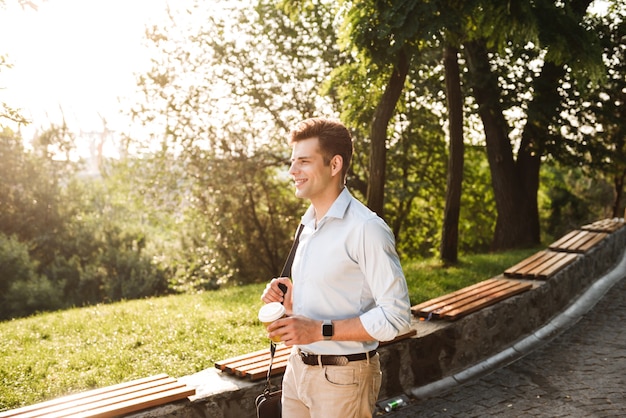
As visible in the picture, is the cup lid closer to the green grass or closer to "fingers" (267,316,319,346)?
"fingers" (267,316,319,346)

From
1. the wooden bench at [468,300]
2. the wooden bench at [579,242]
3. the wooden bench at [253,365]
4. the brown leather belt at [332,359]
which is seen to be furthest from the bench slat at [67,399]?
the wooden bench at [579,242]

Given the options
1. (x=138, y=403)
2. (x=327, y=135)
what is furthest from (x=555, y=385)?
(x=327, y=135)

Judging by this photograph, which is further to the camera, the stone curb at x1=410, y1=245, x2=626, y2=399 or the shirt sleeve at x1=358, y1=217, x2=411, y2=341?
the stone curb at x1=410, y1=245, x2=626, y2=399

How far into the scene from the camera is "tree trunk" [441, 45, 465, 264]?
11.3 m

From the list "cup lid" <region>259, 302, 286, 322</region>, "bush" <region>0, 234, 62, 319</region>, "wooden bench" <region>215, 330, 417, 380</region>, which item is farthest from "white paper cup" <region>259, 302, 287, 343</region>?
"bush" <region>0, 234, 62, 319</region>

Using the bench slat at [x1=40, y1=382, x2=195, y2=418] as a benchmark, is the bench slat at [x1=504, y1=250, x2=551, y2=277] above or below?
above

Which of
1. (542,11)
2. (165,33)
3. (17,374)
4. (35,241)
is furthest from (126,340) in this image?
(35,241)

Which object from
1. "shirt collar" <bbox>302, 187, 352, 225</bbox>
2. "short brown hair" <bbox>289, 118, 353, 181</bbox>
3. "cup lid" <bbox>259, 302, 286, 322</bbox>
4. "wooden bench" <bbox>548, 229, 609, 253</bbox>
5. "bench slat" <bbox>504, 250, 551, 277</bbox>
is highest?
"short brown hair" <bbox>289, 118, 353, 181</bbox>

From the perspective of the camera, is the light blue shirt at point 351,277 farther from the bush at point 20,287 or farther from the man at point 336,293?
the bush at point 20,287

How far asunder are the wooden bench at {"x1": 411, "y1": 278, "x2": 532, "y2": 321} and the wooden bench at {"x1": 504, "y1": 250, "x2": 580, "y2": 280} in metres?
0.29

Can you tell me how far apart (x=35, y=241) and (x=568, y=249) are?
31.6 metres

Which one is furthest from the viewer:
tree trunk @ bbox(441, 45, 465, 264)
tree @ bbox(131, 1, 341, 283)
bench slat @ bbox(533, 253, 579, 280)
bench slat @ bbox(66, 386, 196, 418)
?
tree @ bbox(131, 1, 341, 283)

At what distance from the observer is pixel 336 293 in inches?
115

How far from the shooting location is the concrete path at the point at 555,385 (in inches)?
224
